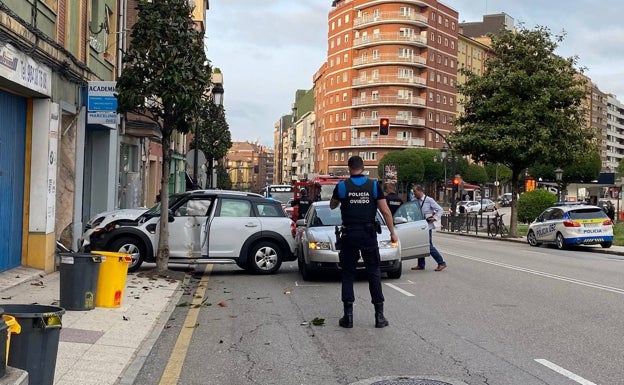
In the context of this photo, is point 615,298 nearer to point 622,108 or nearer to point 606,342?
point 606,342

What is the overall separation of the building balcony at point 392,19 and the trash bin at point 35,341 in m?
89.0

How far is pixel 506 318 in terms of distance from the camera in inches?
346

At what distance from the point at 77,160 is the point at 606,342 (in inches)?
443

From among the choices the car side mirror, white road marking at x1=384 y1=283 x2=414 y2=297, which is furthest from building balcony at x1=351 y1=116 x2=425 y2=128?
white road marking at x1=384 y1=283 x2=414 y2=297

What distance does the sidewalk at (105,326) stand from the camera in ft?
19.5

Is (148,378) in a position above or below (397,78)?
below

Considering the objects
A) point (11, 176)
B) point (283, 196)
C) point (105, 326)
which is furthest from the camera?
point (283, 196)

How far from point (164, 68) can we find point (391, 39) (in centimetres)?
8052

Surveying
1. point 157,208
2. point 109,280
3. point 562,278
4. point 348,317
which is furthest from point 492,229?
point 109,280

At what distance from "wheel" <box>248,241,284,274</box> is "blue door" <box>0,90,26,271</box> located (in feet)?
14.4

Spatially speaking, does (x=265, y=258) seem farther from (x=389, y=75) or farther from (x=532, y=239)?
(x=389, y=75)

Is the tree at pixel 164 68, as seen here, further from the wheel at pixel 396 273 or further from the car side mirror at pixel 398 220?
the car side mirror at pixel 398 220

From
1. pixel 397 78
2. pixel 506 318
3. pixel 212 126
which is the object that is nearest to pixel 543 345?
pixel 506 318

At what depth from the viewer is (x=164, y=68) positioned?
12.9 meters
